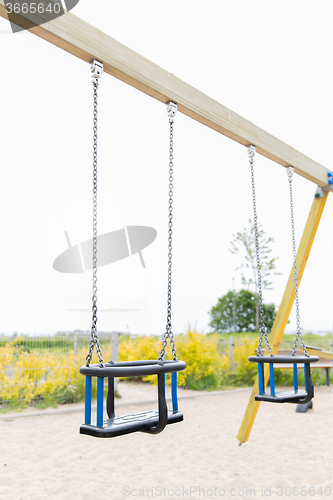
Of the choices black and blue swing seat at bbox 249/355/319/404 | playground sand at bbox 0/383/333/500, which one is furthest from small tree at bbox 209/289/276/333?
black and blue swing seat at bbox 249/355/319/404

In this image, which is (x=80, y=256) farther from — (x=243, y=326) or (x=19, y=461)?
(x=243, y=326)

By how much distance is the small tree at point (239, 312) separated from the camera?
23.5 metres

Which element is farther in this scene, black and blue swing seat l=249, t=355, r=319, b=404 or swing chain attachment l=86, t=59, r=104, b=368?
black and blue swing seat l=249, t=355, r=319, b=404

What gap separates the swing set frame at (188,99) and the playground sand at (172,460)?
47 centimetres

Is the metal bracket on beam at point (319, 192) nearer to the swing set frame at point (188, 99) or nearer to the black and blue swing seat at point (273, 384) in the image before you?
the swing set frame at point (188, 99)

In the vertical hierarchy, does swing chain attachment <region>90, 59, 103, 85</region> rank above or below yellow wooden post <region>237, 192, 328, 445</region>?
above

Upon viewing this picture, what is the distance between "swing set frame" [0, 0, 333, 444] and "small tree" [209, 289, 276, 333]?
1960cm

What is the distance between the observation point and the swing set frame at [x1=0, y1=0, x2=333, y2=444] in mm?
2029

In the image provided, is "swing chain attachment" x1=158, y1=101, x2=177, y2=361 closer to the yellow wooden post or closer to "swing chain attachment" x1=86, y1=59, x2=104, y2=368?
"swing chain attachment" x1=86, y1=59, x2=104, y2=368

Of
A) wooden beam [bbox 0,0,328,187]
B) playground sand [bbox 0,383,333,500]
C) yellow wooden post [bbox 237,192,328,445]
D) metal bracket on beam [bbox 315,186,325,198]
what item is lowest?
playground sand [bbox 0,383,333,500]

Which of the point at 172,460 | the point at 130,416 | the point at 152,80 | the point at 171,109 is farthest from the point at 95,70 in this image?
the point at 172,460

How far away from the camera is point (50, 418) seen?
517 centimetres

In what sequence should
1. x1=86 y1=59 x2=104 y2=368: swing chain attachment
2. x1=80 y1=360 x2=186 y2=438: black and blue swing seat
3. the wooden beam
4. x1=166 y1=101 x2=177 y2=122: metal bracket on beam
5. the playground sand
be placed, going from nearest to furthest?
x1=80 y1=360 x2=186 y2=438: black and blue swing seat
x1=86 y1=59 x2=104 y2=368: swing chain attachment
the wooden beam
x1=166 y1=101 x2=177 y2=122: metal bracket on beam
the playground sand

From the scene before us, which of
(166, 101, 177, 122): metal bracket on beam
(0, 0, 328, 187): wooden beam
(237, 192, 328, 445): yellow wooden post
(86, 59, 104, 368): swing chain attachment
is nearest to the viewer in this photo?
(86, 59, 104, 368): swing chain attachment
